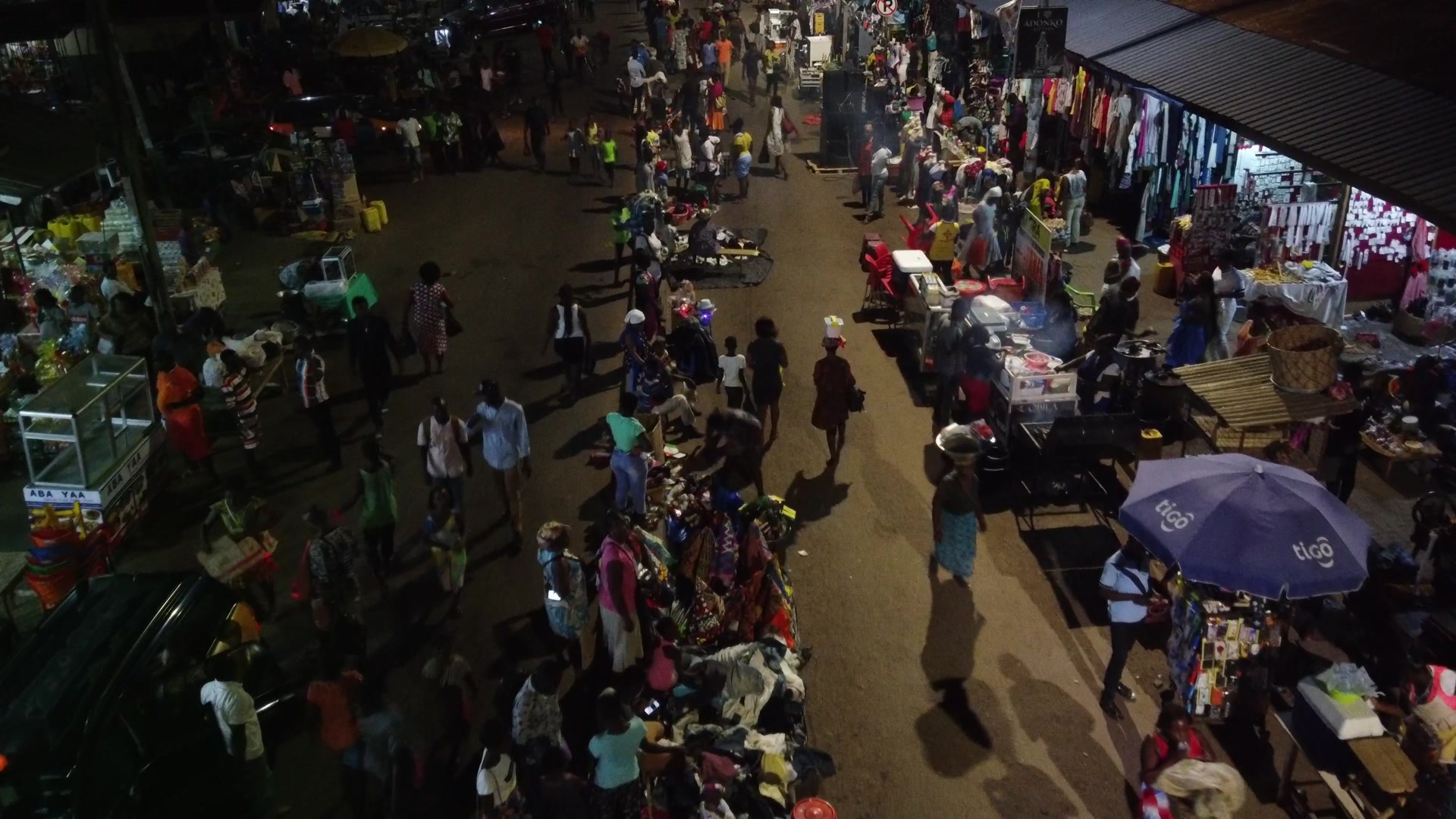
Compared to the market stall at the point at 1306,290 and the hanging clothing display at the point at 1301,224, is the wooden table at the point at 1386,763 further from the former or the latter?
the hanging clothing display at the point at 1301,224

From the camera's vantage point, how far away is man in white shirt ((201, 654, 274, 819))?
7.20 m

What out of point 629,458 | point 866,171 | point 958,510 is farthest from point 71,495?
point 866,171

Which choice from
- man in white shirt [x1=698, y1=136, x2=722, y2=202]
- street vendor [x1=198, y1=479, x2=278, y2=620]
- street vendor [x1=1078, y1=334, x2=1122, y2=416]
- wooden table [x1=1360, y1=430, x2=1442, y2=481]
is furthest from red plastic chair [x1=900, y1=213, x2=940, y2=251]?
street vendor [x1=198, y1=479, x2=278, y2=620]

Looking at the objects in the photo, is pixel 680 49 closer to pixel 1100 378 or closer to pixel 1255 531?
pixel 1100 378

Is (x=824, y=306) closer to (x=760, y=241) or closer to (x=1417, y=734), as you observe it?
(x=760, y=241)

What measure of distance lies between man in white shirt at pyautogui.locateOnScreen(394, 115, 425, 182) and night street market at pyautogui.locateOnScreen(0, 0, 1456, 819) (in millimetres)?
113

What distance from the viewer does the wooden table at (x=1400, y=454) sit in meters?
11.7

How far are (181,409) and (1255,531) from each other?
10.4 meters

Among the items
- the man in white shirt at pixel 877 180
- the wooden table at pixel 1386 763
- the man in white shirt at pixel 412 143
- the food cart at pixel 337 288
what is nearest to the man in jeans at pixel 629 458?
the wooden table at pixel 1386 763

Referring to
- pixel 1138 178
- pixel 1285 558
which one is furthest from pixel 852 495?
pixel 1138 178

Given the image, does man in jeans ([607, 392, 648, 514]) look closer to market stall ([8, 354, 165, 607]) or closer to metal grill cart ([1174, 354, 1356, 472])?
market stall ([8, 354, 165, 607])

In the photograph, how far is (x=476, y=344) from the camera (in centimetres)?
1566

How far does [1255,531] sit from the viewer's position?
752 cm

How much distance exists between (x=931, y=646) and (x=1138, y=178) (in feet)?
42.3
